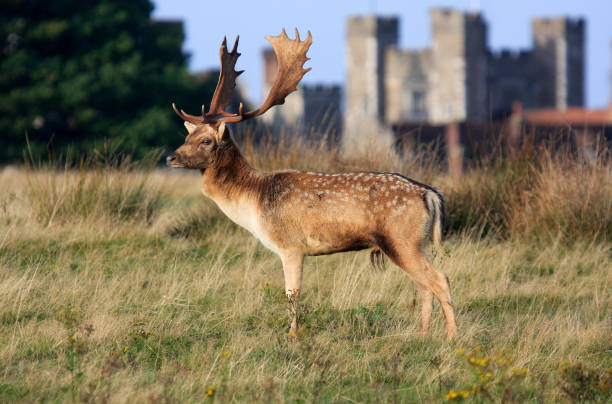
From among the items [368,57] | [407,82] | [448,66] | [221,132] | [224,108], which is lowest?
[407,82]

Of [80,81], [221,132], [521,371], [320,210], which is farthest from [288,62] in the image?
[80,81]

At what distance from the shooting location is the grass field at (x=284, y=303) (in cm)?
456

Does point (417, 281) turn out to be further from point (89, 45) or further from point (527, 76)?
point (527, 76)

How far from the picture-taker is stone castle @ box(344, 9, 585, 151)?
51156 mm

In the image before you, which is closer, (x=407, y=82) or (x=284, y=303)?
(x=284, y=303)

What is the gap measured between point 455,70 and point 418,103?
3.59 metres

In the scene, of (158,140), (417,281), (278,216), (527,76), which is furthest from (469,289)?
(527,76)

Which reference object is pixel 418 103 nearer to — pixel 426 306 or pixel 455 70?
pixel 455 70

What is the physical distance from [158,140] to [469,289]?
19.2 metres

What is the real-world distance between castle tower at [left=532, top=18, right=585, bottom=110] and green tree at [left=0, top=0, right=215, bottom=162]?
3671 cm

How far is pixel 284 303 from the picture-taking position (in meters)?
6.16

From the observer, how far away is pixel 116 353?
487 cm

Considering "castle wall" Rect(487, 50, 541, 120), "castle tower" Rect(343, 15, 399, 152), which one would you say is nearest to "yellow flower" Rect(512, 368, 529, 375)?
"castle tower" Rect(343, 15, 399, 152)

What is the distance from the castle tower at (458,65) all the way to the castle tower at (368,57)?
3.22m
